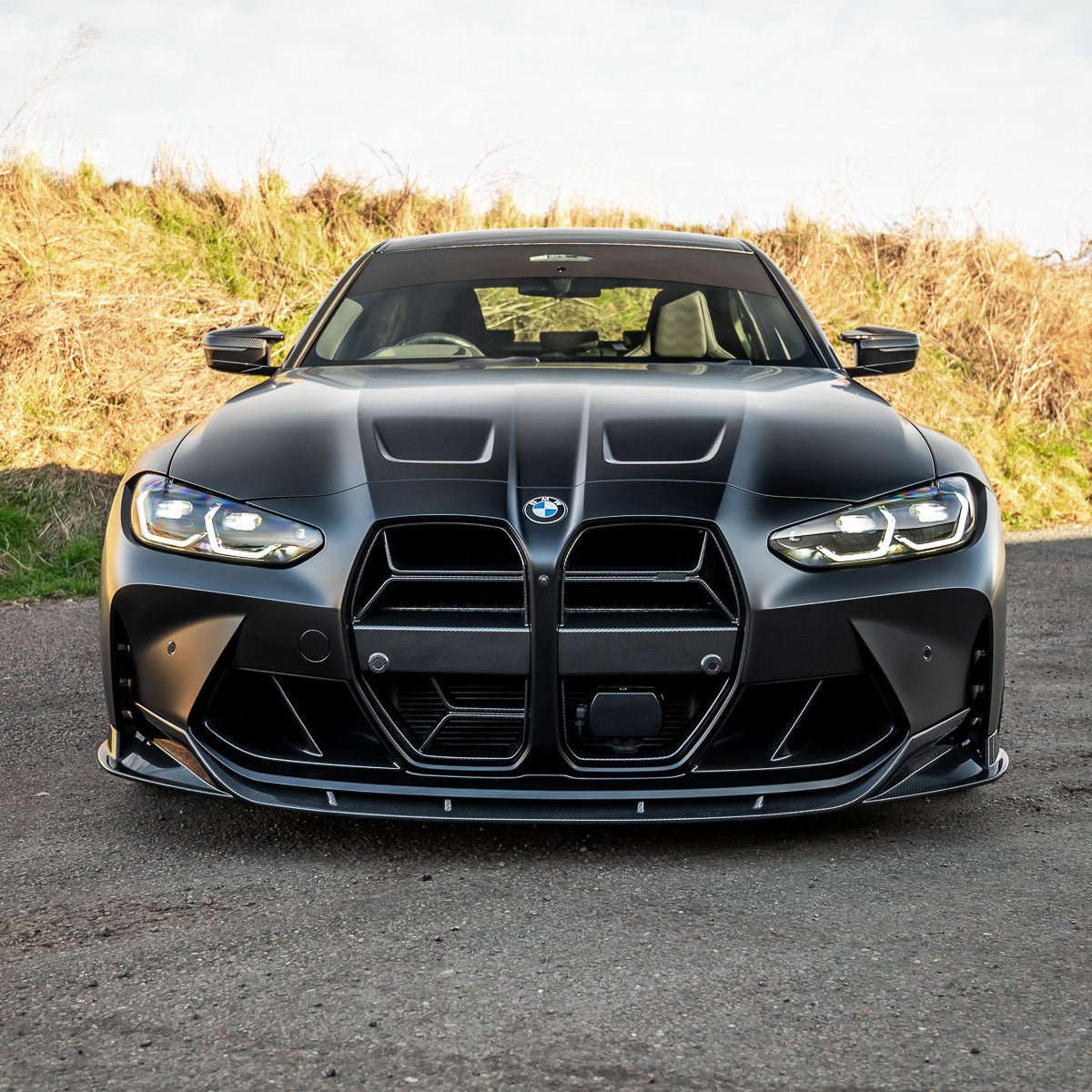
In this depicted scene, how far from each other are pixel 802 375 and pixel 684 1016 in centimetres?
217

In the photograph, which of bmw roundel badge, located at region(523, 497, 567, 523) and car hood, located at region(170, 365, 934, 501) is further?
car hood, located at region(170, 365, 934, 501)

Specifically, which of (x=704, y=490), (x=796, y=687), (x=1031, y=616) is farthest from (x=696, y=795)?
(x=1031, y=616)

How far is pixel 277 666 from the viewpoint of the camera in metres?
2.54

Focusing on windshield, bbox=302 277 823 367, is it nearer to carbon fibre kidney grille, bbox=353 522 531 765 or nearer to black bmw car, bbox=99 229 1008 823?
black bmw car, bbox=99 229 1008 823

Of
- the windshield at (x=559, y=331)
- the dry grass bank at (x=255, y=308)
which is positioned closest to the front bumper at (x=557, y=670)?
the windshield at (x=559, y=331)

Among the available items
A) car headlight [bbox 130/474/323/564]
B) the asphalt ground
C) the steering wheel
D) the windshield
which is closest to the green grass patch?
the windshield

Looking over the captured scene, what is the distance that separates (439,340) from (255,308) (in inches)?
310

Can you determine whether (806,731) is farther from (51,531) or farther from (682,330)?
(51,531)

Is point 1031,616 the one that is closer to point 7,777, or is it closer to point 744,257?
point 744,257

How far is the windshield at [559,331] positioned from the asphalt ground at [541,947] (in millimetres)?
1573

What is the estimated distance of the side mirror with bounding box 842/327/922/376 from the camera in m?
4.01

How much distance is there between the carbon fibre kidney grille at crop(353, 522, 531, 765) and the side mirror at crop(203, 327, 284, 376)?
1.72 metres

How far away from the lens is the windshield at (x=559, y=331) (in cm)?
398

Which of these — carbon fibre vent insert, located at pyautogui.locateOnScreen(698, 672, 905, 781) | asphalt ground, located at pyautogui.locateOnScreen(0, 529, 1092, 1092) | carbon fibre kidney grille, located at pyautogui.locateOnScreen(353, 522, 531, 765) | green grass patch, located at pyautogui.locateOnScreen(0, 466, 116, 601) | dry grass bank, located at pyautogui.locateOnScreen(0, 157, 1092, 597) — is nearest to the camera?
asphalt ground, located at pyautogui.locateOnScreen(0, 529, 1092, 1092)
